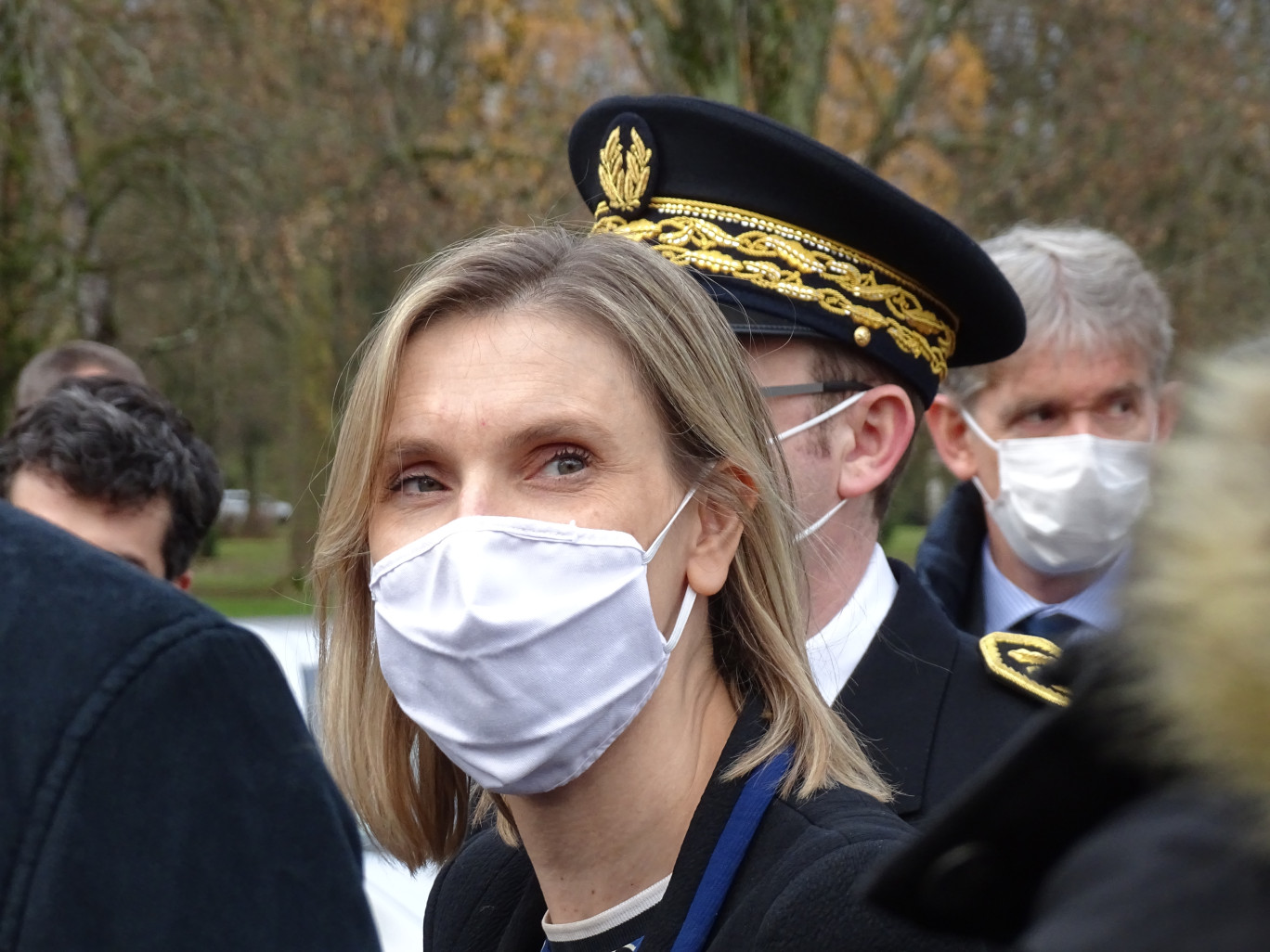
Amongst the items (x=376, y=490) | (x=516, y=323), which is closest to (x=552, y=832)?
(x=376, y=490)

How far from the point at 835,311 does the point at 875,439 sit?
0.26 metres

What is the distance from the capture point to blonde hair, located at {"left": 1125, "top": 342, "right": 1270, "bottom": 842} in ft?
2.27

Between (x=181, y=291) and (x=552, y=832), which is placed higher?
(x=552, y=832)

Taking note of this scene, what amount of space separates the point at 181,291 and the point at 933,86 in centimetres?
924

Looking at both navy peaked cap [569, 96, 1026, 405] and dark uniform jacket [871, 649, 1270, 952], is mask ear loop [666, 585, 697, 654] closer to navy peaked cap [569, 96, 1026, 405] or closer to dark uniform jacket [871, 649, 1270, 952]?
navy peaked cap [569, 96, 1026, 405]

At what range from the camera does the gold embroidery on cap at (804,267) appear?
2.92 m

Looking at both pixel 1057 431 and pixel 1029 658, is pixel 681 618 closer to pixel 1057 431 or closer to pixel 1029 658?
pixel 1029 658

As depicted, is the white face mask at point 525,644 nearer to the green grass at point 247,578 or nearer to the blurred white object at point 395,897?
the blurred white object at point 395,897

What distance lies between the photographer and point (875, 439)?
117 inches

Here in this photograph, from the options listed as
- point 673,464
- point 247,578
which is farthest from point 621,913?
point 247,578

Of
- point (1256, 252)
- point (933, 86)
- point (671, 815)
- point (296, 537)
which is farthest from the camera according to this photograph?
point (296, 537)

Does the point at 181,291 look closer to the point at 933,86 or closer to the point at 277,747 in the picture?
the point at 933,86

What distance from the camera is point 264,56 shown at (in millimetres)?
15617

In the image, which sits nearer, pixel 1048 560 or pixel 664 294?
pixel 664 294
